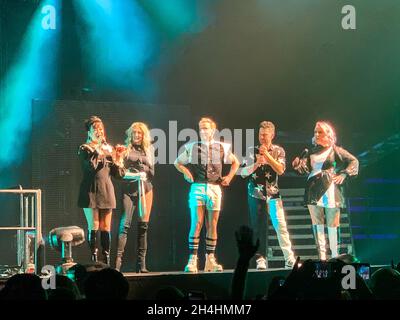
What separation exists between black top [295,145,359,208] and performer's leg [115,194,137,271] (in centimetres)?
248

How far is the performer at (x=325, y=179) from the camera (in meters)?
9.47

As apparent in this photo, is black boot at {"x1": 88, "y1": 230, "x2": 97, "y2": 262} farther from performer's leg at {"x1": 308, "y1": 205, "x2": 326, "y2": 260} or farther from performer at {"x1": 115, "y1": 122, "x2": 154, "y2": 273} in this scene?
performer's leg at {"x1": 308, "y1": 205, "x2": 326, "y2": 260}

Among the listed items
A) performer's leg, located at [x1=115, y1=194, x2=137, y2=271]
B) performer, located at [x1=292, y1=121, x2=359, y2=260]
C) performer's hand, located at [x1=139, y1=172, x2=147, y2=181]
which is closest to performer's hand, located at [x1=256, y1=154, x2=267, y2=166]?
performer, located at [x1=292, y1=121, x2=359, y2=260]

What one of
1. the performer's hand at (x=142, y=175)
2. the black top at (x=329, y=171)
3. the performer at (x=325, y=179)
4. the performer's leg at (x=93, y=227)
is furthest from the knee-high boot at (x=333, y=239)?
the performer's leg at (x=93, y=227)

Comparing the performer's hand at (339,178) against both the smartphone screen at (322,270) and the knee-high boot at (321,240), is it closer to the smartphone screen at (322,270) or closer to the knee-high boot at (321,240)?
the knee-high boot at (321,240)

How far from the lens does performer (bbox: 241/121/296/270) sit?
9.30m

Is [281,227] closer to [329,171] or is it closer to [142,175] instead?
[329,171]

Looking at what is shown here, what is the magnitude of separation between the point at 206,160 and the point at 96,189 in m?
1.57

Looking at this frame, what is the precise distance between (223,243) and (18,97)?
13.2 feet

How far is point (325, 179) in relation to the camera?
9.60m

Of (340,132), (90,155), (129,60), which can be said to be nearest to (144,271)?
(90,155)

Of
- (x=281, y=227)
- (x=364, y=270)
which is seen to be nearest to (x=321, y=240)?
(x=281, y=227)

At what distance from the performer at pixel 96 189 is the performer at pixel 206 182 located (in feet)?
3.41

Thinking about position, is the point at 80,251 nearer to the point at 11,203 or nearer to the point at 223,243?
the point at 11,203
